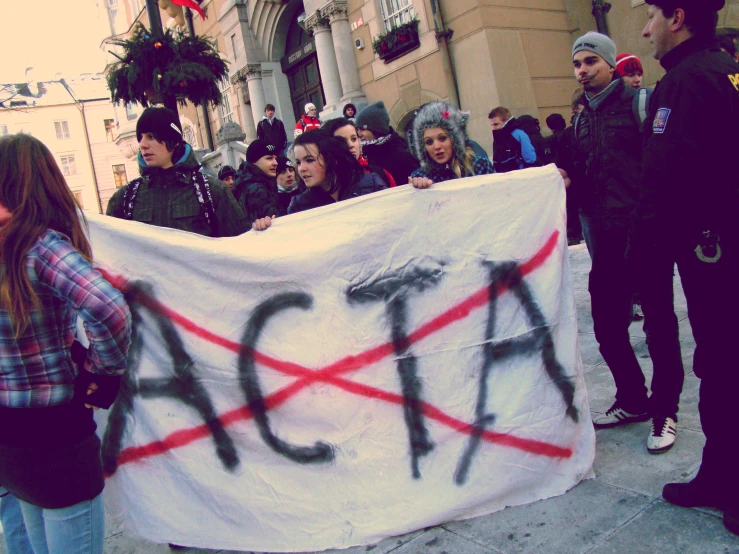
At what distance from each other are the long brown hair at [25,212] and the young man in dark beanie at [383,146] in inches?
114

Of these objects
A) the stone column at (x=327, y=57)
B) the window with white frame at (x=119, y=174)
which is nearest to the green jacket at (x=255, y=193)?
the stone column at (x=327, y=57)

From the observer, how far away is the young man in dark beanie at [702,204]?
6.84 feet

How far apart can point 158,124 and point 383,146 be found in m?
1.91

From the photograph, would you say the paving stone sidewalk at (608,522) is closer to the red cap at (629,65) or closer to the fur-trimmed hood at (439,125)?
the fur-trimmed hood at (439,125)

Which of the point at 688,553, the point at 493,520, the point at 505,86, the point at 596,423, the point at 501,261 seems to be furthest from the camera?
the point at 505,86

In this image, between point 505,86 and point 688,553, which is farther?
point 505,86

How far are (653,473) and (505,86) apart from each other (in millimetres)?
9851

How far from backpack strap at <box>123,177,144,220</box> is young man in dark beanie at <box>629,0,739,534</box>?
7.69 ft

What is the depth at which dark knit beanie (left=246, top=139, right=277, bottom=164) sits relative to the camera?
4992 mm

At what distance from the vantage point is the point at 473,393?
8.73 ft

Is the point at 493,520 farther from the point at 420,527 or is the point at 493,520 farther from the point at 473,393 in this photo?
the point at 473,393

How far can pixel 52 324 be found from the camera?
1.79 metres

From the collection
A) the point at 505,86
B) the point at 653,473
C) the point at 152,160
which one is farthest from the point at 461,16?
the point at 653,473

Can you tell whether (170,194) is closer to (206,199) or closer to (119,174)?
(206,199)
